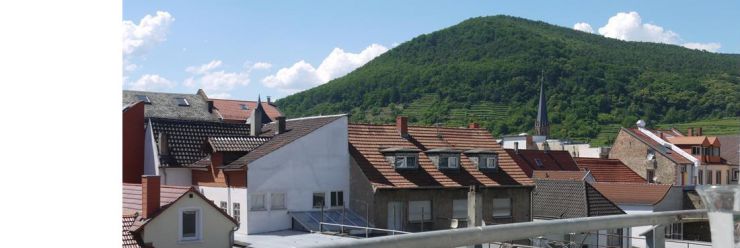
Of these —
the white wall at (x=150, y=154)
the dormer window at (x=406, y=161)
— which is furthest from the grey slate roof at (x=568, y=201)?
the white wall at (x=150, y=154)

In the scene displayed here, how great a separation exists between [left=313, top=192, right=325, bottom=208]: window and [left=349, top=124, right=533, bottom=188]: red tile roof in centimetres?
119

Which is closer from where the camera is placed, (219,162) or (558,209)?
(219,162)

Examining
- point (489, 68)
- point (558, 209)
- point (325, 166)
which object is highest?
point (489, 68)

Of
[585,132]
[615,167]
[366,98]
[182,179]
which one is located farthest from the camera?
[366,98]

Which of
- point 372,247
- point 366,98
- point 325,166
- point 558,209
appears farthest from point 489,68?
point 372,247

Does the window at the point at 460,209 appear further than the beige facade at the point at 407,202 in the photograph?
Yes

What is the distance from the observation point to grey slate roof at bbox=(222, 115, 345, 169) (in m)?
17.8

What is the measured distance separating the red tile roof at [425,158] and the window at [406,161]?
0.64 ft

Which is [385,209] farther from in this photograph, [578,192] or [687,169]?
[687,169]

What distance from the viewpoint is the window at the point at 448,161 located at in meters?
20.2

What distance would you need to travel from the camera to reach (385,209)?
59.8ft

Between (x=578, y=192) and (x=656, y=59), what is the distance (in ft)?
165

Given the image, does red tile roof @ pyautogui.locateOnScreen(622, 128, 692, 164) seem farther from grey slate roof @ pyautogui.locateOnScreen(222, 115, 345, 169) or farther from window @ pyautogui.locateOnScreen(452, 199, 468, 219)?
grey slate roof @ pyautogui.locateOnScreen(222, 115, 345, 169)

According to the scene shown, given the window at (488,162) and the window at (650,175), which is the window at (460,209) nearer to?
the window at (488,162)
